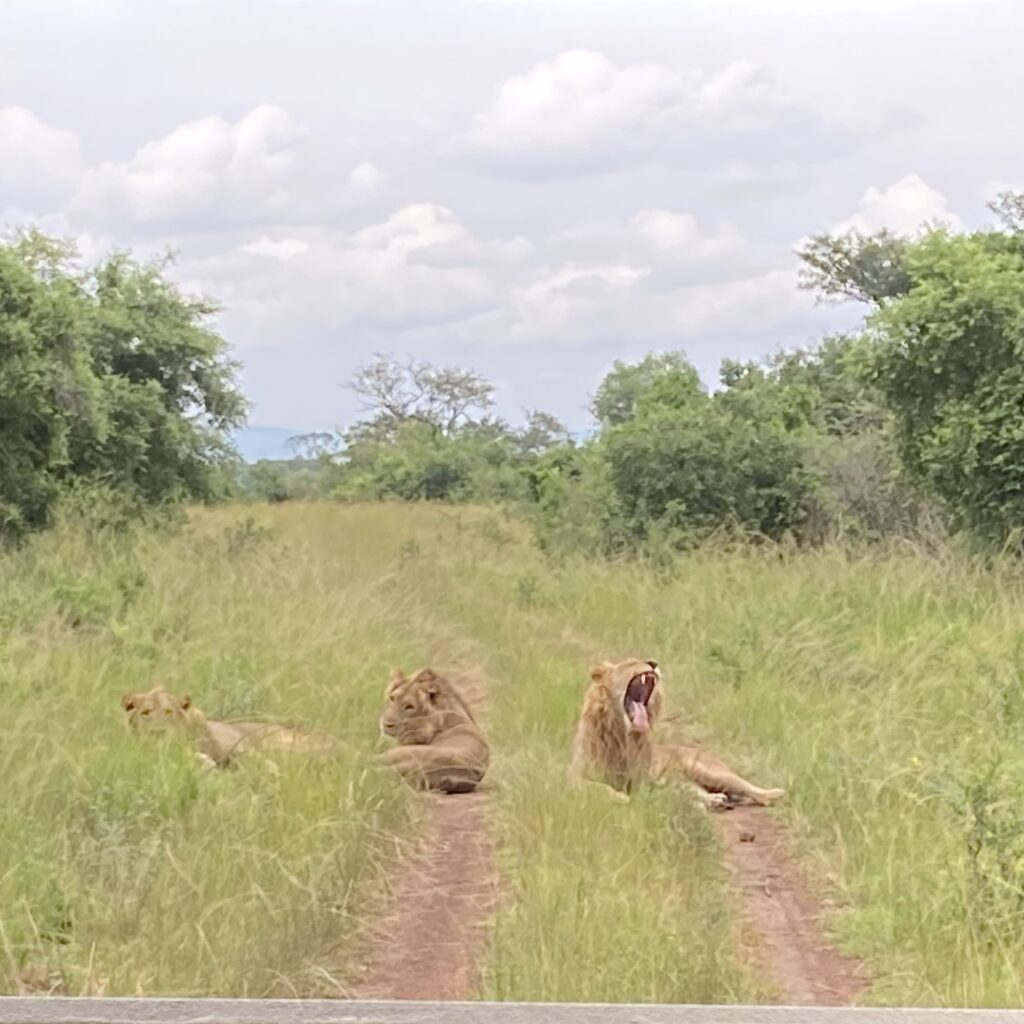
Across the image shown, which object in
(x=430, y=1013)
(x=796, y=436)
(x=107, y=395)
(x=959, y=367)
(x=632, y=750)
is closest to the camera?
(x=430, y=1013)

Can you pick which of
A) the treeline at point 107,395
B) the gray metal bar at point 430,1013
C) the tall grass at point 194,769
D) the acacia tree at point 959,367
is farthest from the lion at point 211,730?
the acacia tree at point 959,367

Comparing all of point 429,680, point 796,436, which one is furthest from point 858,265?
point 429,680

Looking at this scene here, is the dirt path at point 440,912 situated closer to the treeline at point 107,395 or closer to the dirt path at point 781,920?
the dirt path at point 781,920

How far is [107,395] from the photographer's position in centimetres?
355

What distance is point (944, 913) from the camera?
2.55 meters

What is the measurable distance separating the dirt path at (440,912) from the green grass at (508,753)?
0.05m

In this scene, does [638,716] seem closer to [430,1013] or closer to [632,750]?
[632,750]

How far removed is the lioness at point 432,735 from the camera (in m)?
3.18

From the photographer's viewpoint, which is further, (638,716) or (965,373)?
(965,373)

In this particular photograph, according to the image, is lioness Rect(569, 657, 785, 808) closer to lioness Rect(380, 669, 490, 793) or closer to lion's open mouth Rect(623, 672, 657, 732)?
lion's open mouth Rect(623, 672, 657, 732)

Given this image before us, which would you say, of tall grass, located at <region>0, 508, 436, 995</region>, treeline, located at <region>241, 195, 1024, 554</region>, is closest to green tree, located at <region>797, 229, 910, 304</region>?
treeline, located at <region>241, 195, 1024, 554</region>

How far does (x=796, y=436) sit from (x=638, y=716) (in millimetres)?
1003

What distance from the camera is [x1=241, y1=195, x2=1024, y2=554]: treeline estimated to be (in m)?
3.17

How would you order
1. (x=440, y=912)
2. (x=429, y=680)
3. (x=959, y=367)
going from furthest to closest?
(x=959, y=367) → (x=429, y=680) → (x=440, y=912)
